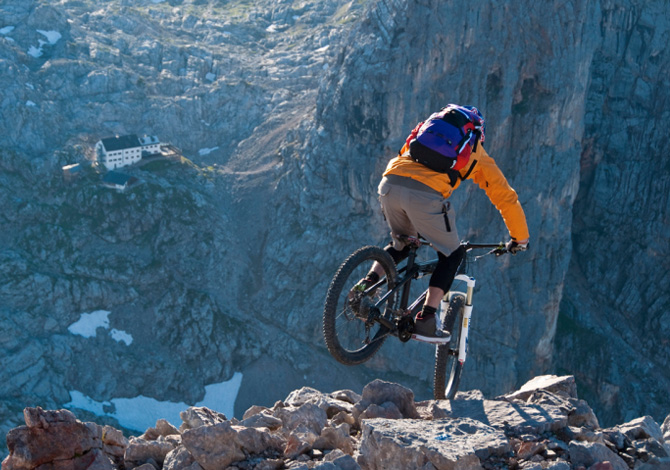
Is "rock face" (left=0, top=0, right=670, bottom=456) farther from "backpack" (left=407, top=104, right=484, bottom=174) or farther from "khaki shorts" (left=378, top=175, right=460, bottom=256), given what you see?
"backpack" (left=407, top=104, right=484, bottom=174)

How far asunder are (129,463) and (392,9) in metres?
95.0

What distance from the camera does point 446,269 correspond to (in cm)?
1260

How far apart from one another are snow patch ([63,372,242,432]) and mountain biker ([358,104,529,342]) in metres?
77.4

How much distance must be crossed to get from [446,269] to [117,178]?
99557 mm

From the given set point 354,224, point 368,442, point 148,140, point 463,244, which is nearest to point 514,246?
point 463,244

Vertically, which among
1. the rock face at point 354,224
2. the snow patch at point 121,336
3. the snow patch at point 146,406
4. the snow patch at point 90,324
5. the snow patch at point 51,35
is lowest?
the snow patch at point 146,406

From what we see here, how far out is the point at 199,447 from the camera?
10.7m

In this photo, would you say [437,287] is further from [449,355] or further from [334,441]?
[334,441]

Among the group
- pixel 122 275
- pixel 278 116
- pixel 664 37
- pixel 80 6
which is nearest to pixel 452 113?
pixel 122 275

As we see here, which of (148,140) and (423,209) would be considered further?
(148,140)

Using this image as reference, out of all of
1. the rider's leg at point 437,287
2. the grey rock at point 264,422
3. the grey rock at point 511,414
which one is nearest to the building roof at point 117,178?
the grey rock at point 264,422

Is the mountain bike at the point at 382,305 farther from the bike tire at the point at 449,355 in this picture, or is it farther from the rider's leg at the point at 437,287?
the rider's leg at the point at 437,287

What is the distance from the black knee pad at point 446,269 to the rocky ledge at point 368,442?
257cm

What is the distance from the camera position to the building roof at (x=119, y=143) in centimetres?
10600
